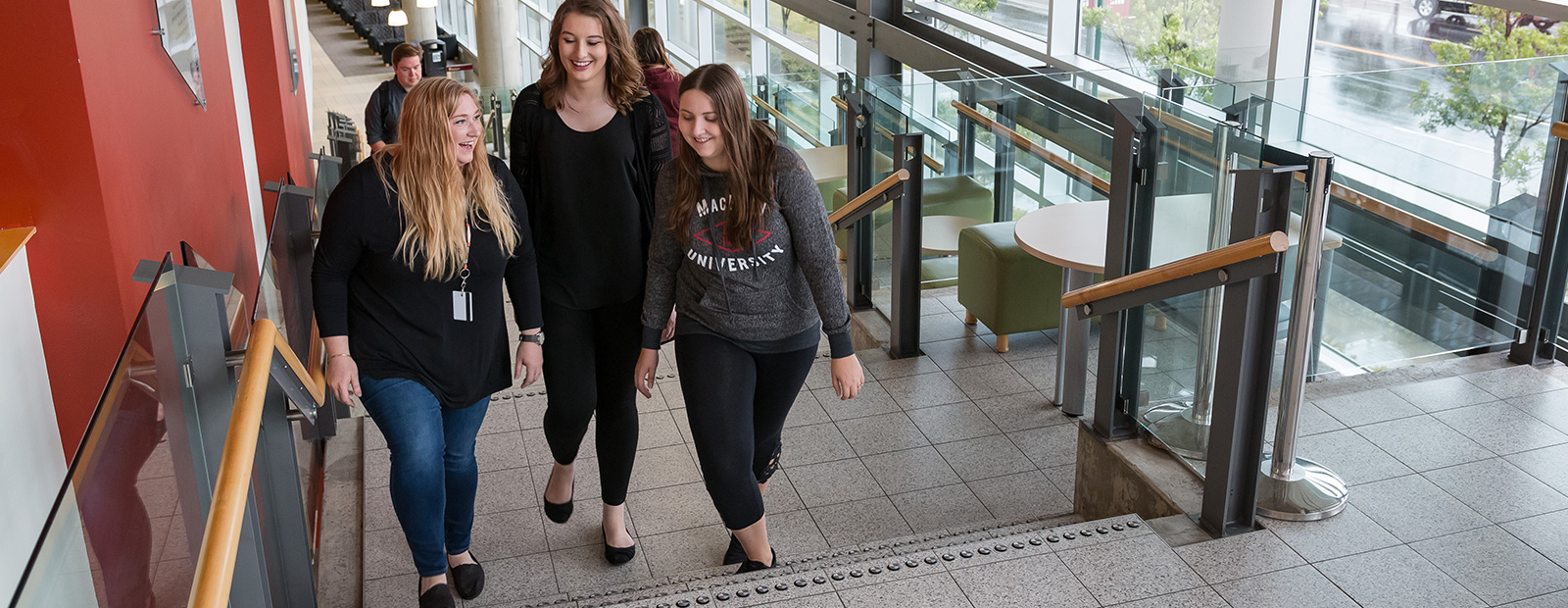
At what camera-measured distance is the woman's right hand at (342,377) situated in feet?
8.28

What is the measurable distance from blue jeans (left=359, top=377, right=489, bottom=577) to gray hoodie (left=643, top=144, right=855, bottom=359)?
60 cm

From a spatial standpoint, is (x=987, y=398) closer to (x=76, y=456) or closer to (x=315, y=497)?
(x=315, y=497)

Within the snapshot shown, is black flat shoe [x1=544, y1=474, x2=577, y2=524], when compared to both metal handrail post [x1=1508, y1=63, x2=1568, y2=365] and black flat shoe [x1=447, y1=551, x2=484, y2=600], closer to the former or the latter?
black flat shoe [x1=447, y1=551, x2=484, y2=600]

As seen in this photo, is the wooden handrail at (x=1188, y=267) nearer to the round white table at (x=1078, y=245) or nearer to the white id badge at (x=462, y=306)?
the round white table at (x=1078, y=245)

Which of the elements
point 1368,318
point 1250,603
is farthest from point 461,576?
point 1368,318

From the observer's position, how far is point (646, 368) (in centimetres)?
290

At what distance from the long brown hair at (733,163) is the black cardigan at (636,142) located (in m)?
0.18

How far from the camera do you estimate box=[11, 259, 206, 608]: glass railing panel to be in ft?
4.37

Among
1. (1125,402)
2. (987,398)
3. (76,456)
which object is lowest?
(987,398)

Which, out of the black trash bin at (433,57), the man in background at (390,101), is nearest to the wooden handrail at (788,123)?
the man in background at (390,101)

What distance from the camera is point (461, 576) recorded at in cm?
306

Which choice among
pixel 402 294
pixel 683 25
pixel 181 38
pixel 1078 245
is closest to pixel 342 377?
pixel 402 294

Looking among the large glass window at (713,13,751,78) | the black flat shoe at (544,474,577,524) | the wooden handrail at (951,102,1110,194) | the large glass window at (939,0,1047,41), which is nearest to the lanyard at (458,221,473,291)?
the black flat shoe at (544,474,577,524)

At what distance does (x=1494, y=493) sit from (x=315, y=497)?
3430mm
